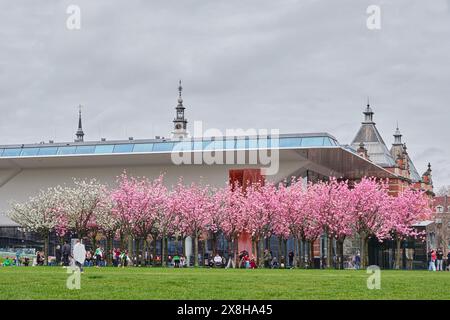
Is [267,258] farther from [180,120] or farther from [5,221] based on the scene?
[180,120]

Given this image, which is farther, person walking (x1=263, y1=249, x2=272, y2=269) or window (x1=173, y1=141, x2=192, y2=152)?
window (x1=173, y1=141, x2=192, y2=152)

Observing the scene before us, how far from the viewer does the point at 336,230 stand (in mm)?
59875

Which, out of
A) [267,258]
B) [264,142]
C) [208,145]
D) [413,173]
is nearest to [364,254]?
[267,258]

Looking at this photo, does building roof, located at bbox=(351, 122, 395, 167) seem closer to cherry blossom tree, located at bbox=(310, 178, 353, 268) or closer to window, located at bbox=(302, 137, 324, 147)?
window, located at bbox=(302, 137, 324, 147)

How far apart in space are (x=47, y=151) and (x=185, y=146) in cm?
1260

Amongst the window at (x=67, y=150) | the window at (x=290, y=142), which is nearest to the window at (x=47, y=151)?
the window at (x=67, y=150)

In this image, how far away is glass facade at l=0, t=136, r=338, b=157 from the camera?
66625 mm

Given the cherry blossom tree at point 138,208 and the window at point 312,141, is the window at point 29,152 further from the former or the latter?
the window at point 312,141

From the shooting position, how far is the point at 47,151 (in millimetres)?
73688

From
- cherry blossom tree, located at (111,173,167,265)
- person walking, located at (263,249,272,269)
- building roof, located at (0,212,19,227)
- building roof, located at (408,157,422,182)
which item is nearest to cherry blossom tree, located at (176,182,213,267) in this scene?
cherry blossom tree, located at (111,173,167,265)

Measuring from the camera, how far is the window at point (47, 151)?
7328cm
